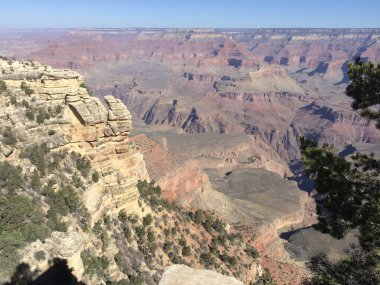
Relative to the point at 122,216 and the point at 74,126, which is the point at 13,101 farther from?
the point at 122,216

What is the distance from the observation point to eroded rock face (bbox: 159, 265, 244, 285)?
1069cm

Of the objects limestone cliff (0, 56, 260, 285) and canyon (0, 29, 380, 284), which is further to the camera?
canyon (0, 29, 380, 284)

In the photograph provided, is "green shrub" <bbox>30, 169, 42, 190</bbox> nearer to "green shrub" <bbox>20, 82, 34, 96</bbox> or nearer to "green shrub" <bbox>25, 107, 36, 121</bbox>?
"green shrub" <bbox>25, 107, 36, 121</bbox>

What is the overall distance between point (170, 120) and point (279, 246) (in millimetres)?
136257

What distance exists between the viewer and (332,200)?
51.0ft

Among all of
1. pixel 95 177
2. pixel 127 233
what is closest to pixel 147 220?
pixel 127 233

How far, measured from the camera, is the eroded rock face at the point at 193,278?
A: 35.1 ft

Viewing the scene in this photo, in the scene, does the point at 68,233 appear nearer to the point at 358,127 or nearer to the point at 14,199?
the point at 14,199

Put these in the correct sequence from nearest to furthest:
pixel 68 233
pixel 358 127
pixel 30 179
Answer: pixel 68 233
pixel 30 179
pixel 358 127

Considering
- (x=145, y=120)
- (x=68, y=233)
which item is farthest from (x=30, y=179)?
(x=145, y=120)

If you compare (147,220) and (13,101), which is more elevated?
(13,101)

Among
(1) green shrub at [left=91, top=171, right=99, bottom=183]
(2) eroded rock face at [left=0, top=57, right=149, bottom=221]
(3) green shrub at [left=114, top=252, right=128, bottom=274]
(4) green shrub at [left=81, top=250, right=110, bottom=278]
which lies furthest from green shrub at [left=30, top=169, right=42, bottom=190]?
(3) green shrub at [left=114, top=252, right=128, bottom=274]

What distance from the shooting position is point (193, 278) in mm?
10898

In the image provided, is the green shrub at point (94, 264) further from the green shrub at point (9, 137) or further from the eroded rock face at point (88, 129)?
the green shrub at point (9, 137)
